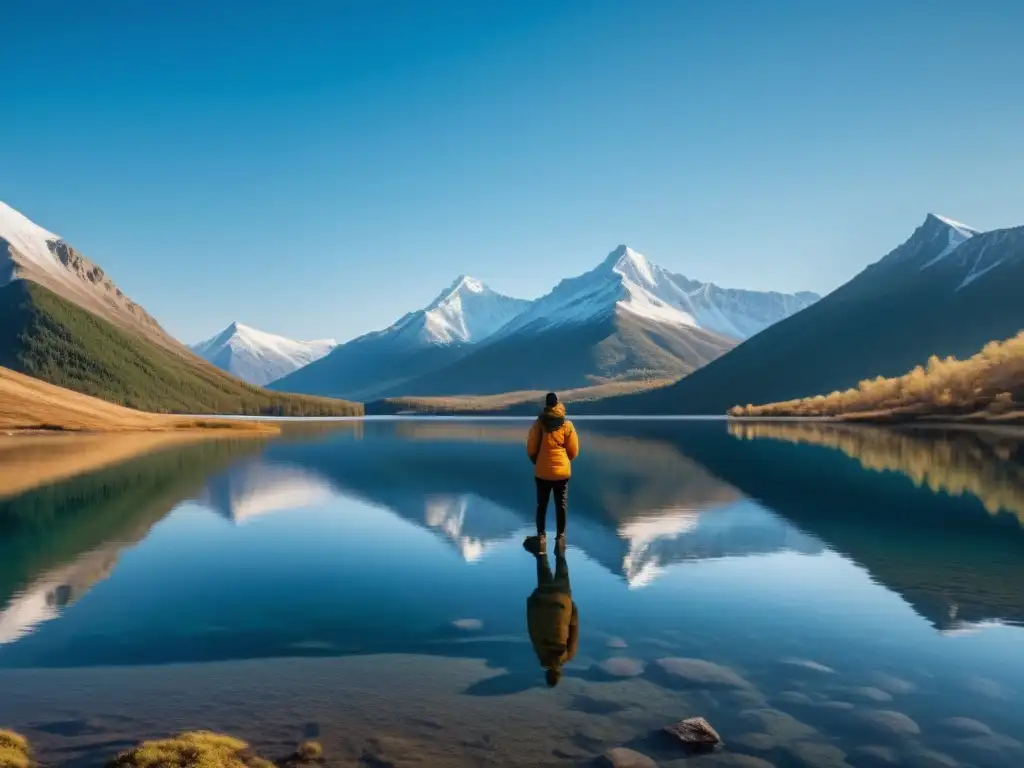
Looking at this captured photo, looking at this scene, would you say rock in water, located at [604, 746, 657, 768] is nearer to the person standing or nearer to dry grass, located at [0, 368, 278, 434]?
the person standing

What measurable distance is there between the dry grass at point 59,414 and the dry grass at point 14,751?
106 metres

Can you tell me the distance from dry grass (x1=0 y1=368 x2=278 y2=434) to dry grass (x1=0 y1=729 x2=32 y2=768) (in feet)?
349

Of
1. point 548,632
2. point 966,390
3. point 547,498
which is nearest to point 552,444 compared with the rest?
point 547,498

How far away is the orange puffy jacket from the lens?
863 inches

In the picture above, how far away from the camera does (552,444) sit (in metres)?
22.2

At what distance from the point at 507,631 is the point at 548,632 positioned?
0.77 m

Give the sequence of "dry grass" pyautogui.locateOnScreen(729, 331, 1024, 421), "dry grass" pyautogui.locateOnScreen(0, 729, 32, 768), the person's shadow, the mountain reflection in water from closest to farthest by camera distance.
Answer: "dry grass" pyautogui.locateOnScreen(0, 729, 32, 768) < the person's shadow < the mountain reflection in water < "dry grass" pyautogui.locateOnScreen(729, 331, 1024, 421)

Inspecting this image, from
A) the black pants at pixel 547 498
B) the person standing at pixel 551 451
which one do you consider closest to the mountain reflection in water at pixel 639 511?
the black pants at pixel 547 498

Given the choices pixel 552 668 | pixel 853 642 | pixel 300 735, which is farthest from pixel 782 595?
pixel 300 735

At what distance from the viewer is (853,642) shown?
13.5 m

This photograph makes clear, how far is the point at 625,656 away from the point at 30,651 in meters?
10.1

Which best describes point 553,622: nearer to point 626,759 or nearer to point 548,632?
point 548,632

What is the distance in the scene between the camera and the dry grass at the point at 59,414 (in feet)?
343


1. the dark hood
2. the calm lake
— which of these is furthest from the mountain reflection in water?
the dark hood
